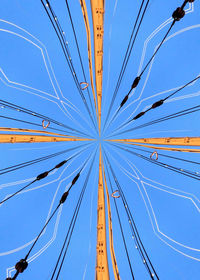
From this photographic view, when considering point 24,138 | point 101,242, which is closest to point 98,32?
point 24,138

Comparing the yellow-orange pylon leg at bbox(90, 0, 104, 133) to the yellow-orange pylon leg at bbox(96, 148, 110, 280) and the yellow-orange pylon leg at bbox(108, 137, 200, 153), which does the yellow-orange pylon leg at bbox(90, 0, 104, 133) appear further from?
the yellow-orange pylon leg at bbox(96, 148, 110, 280)

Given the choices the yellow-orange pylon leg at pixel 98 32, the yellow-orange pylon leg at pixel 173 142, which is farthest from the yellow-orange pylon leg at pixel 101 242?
the yellow-orange pylon leg at pixel 98 32

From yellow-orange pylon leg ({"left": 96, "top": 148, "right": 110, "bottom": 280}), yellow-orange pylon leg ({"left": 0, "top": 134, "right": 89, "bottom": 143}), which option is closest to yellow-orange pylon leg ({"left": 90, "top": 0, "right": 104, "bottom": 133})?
yellow-orange pylon leg ({"left": 0, "top": 134, "right": 89, "bottom": 143})

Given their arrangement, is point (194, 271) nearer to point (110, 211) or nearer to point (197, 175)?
point (197, 175)

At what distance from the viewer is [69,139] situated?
14.4m

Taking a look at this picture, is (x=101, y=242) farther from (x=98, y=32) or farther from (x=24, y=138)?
(x=98, y=32)

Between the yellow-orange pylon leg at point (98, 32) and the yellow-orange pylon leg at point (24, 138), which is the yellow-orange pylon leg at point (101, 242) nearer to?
the yellow-orange pylon leg at point (24, 138)

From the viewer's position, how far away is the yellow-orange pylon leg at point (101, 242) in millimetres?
9617

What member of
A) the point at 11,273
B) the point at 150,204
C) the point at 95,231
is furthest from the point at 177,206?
the point at 11,273

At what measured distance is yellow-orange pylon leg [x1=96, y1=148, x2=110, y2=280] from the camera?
9.62m

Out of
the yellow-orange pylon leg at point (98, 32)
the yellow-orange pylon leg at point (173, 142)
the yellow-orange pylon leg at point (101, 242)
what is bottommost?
the yellow-orange pylon leg at point (101, 242)

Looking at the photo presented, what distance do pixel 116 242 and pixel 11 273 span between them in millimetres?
4795

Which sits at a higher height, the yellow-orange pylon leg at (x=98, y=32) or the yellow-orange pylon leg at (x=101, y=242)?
the yellow-orange pylon leg at (x=98, y=32)

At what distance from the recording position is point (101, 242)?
36.4ft
